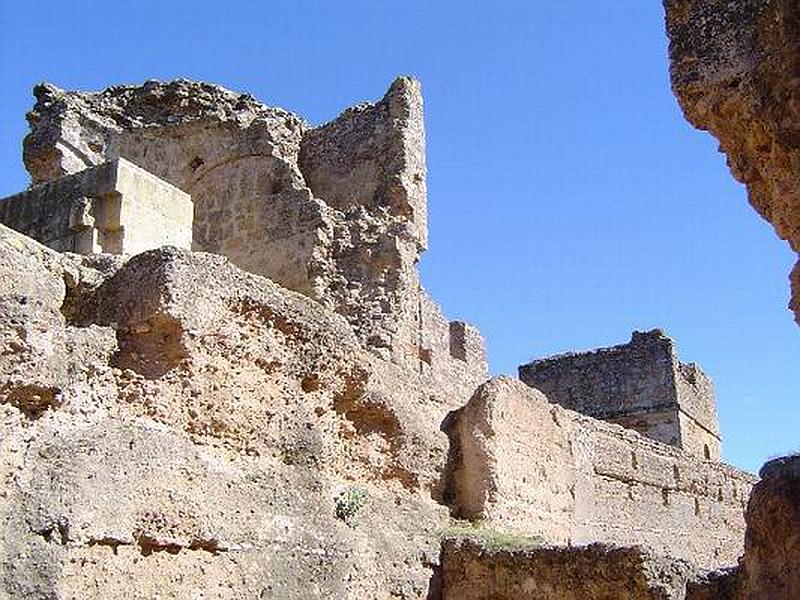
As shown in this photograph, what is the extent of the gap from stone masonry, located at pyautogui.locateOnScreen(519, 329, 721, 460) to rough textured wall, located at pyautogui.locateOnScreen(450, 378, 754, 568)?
3805 millimetres

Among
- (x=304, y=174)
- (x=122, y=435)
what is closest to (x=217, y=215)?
(x=304, y=174)

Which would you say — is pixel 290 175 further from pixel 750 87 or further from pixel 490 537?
pixel 750 87

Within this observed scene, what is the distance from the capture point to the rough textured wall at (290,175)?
41.8 ft

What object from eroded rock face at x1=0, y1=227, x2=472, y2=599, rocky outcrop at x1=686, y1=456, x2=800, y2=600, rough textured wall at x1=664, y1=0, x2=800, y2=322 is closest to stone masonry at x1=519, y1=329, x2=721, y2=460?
eroded rock face at x1=0, y1=227, x2=472, y2=599

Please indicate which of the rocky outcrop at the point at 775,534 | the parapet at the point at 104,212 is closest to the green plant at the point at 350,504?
the parapet at the point at 104,212

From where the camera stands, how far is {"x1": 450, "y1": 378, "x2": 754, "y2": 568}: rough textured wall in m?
10.5

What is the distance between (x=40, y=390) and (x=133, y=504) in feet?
3.05

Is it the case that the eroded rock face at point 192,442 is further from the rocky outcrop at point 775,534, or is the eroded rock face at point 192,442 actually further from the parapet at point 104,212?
the rocky outcrop at point 775,534

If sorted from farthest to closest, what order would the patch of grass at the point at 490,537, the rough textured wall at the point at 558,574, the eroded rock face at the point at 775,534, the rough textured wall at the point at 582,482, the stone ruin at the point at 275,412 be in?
the rough textured wall at the point at 582,482 → the patch of grass at the point at 490,537 → the rough textured wall at the point at 558,574 → the stone ruin at the point at 275,412 → the eroded rock face at the point at 775,534

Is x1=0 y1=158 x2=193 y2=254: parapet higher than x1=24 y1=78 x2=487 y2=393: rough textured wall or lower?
lower

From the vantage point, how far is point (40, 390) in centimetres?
621

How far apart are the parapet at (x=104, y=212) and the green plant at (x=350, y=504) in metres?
2.61

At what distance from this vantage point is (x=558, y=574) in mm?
8617

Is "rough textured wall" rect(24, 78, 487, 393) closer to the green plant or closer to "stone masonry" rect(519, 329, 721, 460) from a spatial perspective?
the green plant
